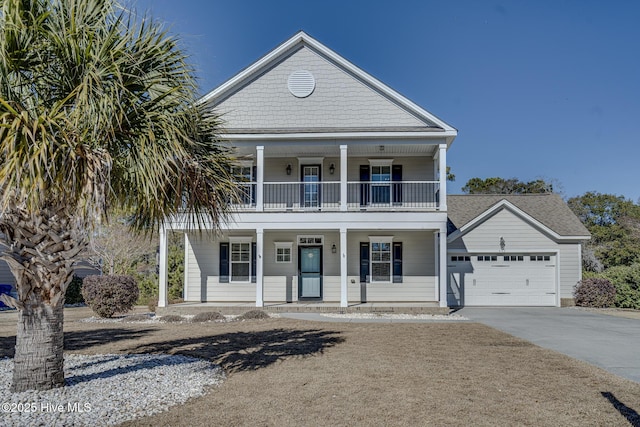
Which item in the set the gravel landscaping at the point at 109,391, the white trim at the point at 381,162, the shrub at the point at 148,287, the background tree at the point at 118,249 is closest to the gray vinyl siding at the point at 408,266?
the white trim at the point at 381,162

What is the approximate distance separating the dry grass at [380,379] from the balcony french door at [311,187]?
21.7 ft

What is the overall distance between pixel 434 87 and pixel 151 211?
68.4 feet

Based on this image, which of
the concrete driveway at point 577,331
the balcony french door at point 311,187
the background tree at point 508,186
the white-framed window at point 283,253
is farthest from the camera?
the background tree at point 508,186

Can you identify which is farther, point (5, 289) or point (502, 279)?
point (5, 289)

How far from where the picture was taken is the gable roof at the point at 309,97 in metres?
16.3

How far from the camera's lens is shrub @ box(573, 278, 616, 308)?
1759cm

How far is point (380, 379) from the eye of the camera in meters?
6.57

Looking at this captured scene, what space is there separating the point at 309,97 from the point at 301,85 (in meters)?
0.52

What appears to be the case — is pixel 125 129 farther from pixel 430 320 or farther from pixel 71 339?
pixel 430 320

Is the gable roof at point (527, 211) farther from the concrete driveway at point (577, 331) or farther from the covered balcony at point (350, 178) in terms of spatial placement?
the concrete driveway at point (577, 331)

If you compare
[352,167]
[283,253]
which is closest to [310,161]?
[352,167]

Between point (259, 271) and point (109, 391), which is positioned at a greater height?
point (259, 271)

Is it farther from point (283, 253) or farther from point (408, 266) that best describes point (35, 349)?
Result: point (408, 266)

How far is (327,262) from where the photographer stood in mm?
17281
